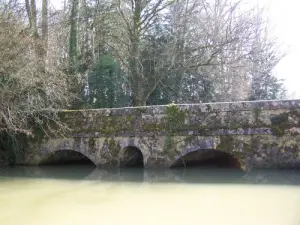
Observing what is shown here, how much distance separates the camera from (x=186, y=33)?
17.7m

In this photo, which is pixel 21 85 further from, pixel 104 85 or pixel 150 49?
pixel 150 49

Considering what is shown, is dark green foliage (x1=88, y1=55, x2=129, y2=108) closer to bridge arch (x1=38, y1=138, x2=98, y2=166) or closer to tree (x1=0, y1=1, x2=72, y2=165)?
tree (x1=0, y1=1, x2=72, y2=165)

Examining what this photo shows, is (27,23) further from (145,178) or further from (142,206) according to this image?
(142,206)

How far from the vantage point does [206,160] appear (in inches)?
475

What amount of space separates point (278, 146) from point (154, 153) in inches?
126

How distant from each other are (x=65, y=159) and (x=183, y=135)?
4.86m

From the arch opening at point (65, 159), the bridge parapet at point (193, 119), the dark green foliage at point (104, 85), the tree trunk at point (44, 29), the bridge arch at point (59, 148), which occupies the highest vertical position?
the tree trunk at point (44, 29)

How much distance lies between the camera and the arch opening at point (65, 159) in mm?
12133

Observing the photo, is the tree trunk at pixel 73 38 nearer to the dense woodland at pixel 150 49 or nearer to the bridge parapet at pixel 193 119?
the dense woodland at pixel 150 49

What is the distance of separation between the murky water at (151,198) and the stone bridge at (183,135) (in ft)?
1.92

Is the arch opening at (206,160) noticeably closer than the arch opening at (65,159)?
Yes

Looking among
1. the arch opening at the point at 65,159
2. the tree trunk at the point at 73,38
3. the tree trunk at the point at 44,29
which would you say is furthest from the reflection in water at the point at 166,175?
the tree trunk at the point at 73,38

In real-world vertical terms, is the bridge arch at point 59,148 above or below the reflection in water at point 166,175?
above

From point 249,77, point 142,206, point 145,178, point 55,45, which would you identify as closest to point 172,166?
point 145,178
